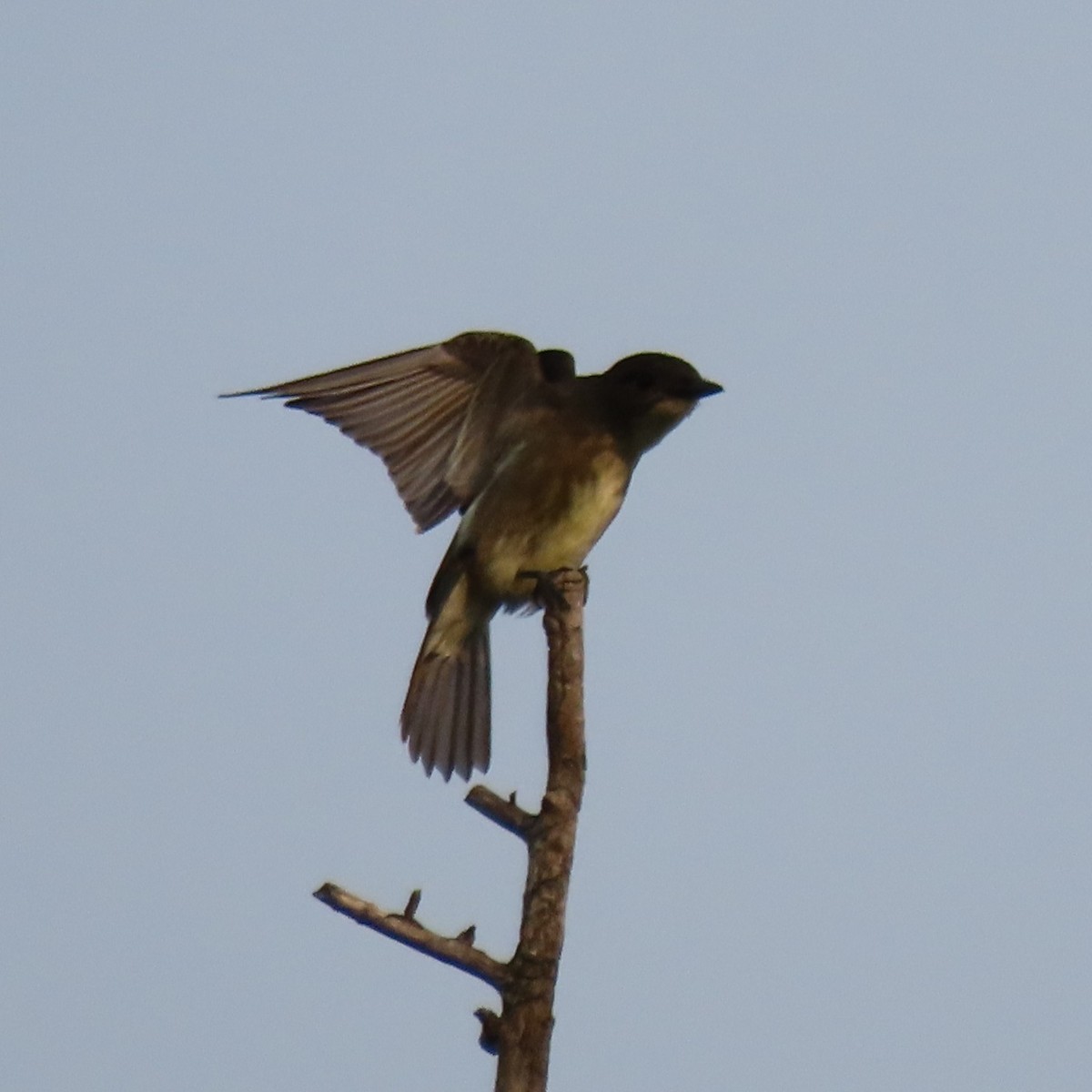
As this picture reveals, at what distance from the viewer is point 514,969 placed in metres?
4.89

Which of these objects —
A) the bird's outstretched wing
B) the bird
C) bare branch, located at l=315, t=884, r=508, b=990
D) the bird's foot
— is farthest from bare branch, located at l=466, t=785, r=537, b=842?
the bird's outstretched wing

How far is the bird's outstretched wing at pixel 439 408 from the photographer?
777 cm

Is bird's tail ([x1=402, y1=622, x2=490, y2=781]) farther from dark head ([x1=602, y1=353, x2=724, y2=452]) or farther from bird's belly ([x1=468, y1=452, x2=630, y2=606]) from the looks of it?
dark head ([x1=602, y1=353, x2=724, y2=452])

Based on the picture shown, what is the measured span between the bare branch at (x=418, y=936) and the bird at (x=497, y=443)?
271 centimetres

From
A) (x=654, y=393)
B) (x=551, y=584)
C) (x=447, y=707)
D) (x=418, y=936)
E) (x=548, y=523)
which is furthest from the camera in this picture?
(x=447, y=707)

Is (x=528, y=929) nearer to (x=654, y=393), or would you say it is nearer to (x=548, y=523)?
(x=548, y=523)

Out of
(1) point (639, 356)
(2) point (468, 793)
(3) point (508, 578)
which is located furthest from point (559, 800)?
(1) point (639, 356)

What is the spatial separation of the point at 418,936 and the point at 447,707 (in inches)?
132

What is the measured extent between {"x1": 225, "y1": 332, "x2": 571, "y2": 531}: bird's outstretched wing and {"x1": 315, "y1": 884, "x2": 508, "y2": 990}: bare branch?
3.10 m

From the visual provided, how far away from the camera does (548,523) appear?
756cm

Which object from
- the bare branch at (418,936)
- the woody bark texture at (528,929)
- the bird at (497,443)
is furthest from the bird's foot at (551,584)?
the bare branch at (418,936)

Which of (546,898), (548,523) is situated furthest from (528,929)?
(548,523)

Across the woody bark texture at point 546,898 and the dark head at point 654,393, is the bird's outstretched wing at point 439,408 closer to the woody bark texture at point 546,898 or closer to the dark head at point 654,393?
the dark head at point 654,393

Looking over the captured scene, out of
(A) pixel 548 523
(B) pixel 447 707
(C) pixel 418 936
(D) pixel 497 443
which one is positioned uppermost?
(D) pixel 497 443
